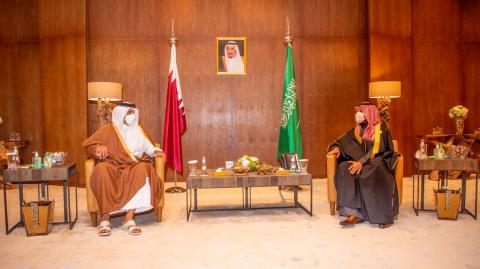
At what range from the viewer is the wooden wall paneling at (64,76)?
21.6 ft

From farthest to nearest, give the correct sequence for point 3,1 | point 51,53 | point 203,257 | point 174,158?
point 3,1, point 51,53, point 174,158, point 203,257

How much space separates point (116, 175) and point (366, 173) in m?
2.57

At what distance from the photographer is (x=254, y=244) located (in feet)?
11.1

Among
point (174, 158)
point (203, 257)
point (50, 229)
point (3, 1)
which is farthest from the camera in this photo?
point (3, 1)

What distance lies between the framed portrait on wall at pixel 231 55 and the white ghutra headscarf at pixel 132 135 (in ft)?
9.13

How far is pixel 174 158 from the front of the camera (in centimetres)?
608

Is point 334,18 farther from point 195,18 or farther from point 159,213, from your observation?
point 159,213

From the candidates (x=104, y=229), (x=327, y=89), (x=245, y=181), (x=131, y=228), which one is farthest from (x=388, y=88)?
(x=104, y=229)

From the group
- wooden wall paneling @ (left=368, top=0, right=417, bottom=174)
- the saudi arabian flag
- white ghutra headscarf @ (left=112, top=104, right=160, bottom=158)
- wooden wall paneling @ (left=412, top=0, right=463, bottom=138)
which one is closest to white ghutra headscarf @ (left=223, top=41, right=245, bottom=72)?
the saudi arabian flag

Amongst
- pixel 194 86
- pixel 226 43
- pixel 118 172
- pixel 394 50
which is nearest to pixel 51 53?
pixel 194 86

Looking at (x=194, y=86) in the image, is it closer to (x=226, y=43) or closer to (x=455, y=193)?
(x=226, y=43)

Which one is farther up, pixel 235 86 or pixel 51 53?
pixel 51 53

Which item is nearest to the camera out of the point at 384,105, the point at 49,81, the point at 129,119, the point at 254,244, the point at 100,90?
the point at 254,244

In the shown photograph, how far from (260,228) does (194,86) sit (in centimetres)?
368
